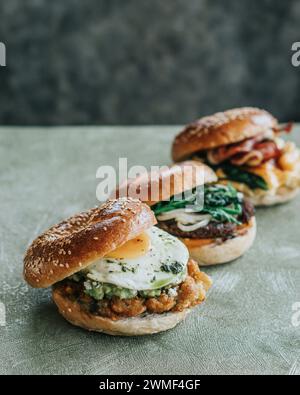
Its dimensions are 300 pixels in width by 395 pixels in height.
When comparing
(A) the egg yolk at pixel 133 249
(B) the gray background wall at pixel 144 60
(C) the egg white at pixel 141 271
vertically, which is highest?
(A) the egg yolk at pixel 133 249

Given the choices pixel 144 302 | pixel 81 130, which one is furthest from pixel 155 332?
pixel 81 130

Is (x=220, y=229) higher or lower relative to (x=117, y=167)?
higher

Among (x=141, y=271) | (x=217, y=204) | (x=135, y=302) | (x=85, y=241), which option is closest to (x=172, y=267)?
(x=141, y=271)

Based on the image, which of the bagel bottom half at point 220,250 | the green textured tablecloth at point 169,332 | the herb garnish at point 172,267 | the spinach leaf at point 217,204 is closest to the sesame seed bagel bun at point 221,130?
the spinach leaf at point 217,204

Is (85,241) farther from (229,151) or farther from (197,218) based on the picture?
(229,151)

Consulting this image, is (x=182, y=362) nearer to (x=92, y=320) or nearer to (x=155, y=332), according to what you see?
(x=155, y=332)

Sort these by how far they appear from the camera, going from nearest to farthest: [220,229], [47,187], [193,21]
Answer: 1. [220,229]
2. [47,187]
3. [193,21]

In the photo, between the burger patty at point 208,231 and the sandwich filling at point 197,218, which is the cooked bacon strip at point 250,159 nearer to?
the sandwich filling at point 197,218
